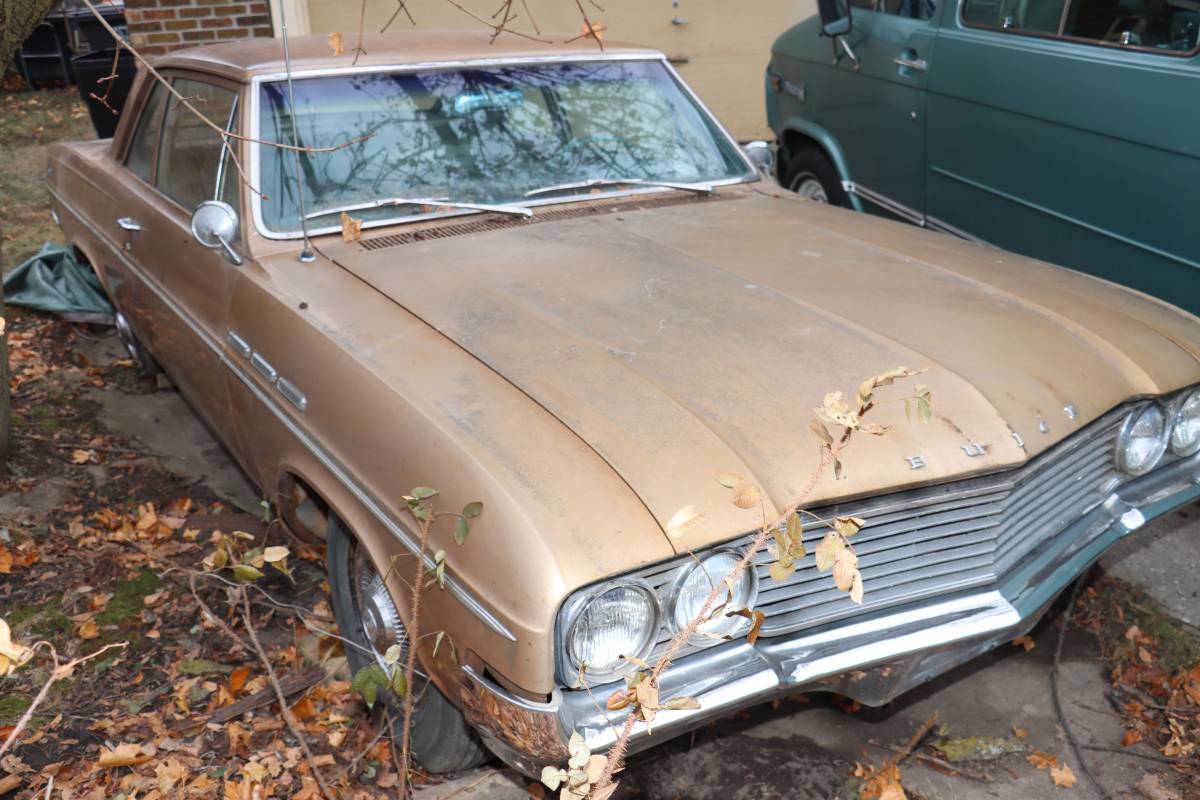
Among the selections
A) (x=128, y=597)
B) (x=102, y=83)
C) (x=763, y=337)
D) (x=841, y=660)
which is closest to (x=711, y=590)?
(x=841, y=660)

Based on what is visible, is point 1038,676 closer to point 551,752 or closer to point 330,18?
point 551,752

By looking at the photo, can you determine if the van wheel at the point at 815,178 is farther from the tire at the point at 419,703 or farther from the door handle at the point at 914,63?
the tire at the point at 419,703

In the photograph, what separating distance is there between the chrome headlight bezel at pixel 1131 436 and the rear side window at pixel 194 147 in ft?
9.01

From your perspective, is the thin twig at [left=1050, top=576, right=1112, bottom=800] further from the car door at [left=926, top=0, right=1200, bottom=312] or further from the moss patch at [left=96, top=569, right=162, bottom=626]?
the moss patch at [left=96, top=569, right=162, bottom=626]

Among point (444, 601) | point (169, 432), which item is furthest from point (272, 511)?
point (444, 601)

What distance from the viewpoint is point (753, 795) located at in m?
2.76

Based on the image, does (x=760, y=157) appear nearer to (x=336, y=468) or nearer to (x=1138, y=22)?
(x=1138, y=22)

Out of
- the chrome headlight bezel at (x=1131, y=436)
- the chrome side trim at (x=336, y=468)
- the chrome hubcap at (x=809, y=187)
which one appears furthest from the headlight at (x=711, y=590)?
the chrome hubcap at (x=809, y=187)

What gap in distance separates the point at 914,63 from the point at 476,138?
2.61m

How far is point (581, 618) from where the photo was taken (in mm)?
2021

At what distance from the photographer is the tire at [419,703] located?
2.63m

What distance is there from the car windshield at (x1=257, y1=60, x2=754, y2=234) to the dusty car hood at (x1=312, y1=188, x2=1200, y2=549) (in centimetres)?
20

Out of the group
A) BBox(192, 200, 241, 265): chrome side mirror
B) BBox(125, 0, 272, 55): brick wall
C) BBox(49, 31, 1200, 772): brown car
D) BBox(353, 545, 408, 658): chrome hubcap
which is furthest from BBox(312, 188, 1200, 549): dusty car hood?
BBox(125, 0, 272, 55): brick wall

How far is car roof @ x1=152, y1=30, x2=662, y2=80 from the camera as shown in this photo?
11.4ft
